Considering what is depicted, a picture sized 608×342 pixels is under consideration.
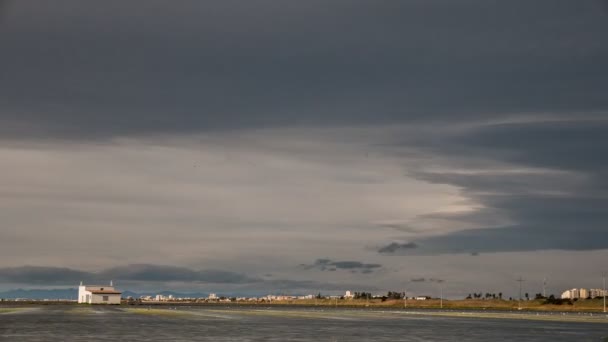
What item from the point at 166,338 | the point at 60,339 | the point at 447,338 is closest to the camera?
the point at 60,339

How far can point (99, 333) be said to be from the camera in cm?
8081

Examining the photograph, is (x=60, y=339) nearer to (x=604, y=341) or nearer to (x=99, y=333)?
(x=99, y=333)

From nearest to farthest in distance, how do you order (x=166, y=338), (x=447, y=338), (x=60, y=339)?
(x=60, y=339), (x=166, y=338), (x=447, y=338)

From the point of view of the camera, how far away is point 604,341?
78188 millimetres

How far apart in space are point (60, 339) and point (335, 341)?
23.7 metres

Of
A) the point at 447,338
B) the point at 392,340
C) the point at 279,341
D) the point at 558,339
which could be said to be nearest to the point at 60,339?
the point at 279,341

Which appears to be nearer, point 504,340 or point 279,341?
point 279,341

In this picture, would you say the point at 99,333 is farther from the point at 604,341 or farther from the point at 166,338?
the point at 604,341

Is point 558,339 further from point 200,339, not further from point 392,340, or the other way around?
point 200,339

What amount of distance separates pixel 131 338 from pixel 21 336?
10444mm

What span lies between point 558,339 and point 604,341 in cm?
477

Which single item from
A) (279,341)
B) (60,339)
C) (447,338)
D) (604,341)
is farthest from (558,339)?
(60,339)

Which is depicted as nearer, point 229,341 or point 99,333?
point 229,341

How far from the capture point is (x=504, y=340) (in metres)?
78.2
